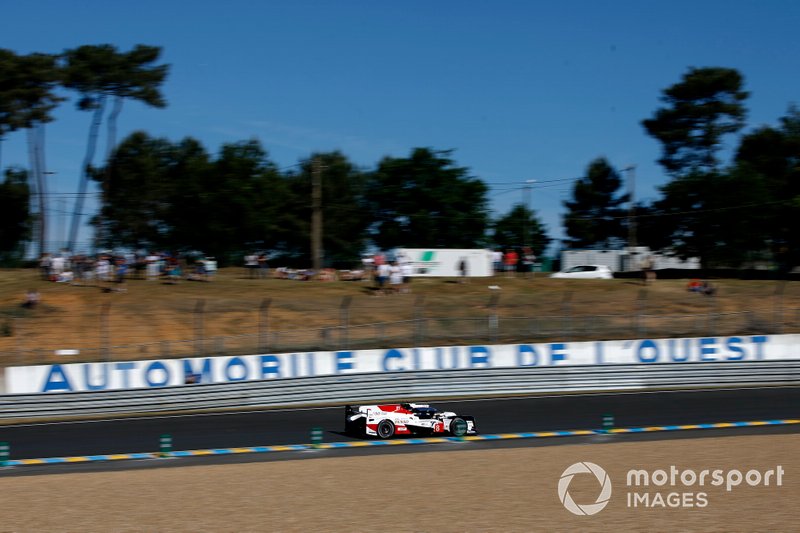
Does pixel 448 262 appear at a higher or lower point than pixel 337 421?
higher

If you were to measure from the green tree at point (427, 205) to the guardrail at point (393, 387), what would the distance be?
35.0 m

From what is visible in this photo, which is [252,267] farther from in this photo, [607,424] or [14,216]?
[14,216]

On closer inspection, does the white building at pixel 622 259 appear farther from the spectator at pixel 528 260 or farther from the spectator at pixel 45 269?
the spectator at pixel 45 269

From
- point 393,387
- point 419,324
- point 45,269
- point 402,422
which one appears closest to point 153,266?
point 45,269

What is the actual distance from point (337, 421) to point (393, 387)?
3050 mm

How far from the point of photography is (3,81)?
39.4m

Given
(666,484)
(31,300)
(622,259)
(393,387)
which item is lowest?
(666,484)

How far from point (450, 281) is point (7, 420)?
1972cm

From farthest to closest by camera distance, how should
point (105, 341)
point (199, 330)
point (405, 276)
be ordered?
point (405, 276)
point (199, 330)
point (105, 341)

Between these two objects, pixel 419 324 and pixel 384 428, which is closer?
pixel 384 428

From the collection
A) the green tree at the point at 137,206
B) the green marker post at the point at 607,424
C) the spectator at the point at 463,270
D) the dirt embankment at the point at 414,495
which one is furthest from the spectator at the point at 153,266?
the green tree at the point at 137,206

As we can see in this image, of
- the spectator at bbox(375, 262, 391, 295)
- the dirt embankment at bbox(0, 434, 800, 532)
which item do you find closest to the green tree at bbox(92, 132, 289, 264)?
the spectator at bbox(375, 262, 391, 295)

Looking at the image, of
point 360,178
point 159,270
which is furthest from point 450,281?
point 360,178

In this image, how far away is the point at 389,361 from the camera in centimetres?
2169
